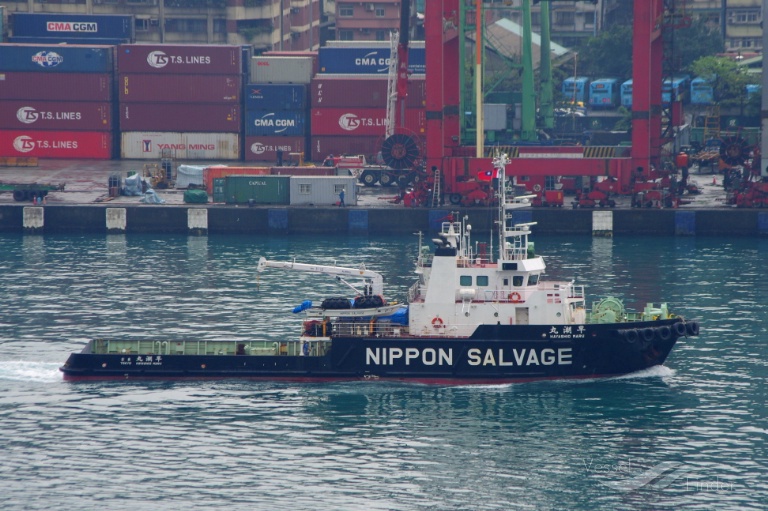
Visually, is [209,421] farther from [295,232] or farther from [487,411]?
[295,232]

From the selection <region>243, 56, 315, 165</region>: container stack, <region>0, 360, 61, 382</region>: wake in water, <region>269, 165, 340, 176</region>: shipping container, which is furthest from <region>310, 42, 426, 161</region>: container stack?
<region>0, 360, 61, 382</region>: wake in water

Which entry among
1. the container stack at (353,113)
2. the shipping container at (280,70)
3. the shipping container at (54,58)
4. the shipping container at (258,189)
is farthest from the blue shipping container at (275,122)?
the shipping container at (258,189)

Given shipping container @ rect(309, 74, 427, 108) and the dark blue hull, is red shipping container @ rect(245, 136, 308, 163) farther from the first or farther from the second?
the dark blue hull

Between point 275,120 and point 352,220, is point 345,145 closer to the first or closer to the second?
point 275,120

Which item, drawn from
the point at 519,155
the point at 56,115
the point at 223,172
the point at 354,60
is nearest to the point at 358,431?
the point at 519,155

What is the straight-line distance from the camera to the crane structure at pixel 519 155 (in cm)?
7994

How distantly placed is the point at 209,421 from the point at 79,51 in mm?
65328

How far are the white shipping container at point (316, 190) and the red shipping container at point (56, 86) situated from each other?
2397 cm

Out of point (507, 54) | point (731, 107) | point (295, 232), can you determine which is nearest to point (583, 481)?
point (295, 232)

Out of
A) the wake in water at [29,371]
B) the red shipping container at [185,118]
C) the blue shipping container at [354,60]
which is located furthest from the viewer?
the blue shipping container at [354,60]

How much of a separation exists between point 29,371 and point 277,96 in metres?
56.7

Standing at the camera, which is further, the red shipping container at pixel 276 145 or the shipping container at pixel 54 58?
the red shipping container at pixel 276 145

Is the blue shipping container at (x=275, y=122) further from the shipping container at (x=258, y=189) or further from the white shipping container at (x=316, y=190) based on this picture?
the white shipping container at (x=316, y=190)

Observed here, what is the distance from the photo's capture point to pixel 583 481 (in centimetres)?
3462
